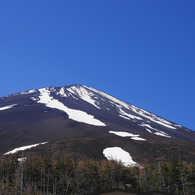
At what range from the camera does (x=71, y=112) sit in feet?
387

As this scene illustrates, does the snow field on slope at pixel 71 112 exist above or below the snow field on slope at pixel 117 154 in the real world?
above

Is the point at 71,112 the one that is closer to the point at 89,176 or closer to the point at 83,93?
the point at 83,93

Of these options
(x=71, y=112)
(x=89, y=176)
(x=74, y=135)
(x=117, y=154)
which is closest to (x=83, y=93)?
(x=71, y=112)

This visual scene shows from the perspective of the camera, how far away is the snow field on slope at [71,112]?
10376 cm

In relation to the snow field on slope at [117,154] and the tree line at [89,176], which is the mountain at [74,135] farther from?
the tree line at [89,176]

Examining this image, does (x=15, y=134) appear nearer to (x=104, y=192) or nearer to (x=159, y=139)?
(x=159, y=139)

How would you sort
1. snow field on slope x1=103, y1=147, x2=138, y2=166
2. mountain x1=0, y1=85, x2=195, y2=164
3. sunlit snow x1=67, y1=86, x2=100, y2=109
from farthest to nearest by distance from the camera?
sunlit snow x1=67, y1=86, x2=100, y2=109 → mountain x1=0, y1=85, x2=195, y2=164 → snow field on slope x1=103, y1=147, x2=138, y2=166

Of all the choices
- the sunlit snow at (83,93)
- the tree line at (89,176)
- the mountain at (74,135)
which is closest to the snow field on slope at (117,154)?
the mountain at (74,135)

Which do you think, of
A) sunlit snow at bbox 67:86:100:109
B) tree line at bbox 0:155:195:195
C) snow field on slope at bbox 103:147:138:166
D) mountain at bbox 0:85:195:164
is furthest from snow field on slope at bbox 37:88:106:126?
tree line at bbox 0:155:195:195

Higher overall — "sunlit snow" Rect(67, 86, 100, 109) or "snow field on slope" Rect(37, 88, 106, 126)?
"sunlit snow" Rect(67, 86, 100, 109)

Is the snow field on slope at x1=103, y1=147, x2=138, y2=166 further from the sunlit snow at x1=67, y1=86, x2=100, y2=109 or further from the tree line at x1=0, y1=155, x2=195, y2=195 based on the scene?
the sunlit snow at x1=67, y1=86, x2=100, y2=109

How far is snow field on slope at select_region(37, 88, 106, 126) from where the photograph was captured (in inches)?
4085

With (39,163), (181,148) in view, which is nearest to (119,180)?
(39,163)

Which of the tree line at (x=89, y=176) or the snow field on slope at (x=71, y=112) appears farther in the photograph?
the snow field on slope at (x=71, y=112)
